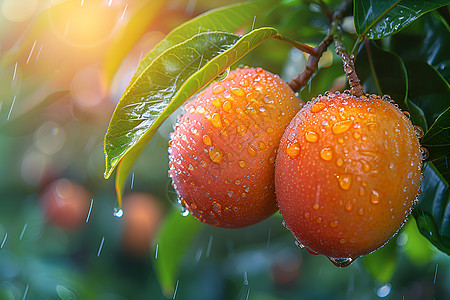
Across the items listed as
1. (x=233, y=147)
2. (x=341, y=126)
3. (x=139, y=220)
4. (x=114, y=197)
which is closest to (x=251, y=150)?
(x=233, y=147)

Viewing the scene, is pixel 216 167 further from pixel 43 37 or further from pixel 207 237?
pixel 207 237

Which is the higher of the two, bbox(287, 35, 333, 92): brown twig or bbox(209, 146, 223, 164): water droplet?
bbox(287, 35, 333, 92): brown twig

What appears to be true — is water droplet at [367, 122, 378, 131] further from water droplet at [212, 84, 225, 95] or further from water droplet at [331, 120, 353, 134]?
water droplet at [212, 84, 225, 95]

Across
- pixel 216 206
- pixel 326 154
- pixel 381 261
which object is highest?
pixel 326 154

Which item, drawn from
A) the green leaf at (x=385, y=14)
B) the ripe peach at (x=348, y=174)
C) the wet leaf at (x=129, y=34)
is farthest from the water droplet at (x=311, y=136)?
the wet leaf at (x=129, y=34)

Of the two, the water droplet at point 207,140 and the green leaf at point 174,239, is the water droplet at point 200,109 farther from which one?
the green leaf at point 174,239

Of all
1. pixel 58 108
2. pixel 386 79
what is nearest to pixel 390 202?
pixel 386 79

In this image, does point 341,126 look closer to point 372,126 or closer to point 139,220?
point 372,126

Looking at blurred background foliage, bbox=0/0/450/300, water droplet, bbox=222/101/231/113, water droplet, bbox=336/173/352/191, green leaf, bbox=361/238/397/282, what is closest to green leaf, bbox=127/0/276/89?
blurred background foliage, bbox=0/0/450/300
